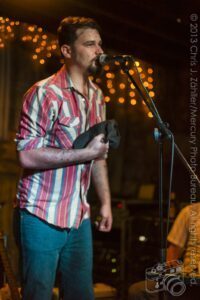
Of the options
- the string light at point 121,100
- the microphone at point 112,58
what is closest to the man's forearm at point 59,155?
the microphone at point 112,58

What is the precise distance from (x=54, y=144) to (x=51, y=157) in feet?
0.37

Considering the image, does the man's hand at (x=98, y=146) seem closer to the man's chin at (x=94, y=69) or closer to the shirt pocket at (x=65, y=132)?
the shirt pocket at (x=65, y=132)

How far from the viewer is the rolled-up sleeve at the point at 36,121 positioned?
6.65ft

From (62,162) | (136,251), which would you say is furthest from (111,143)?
(136,251)

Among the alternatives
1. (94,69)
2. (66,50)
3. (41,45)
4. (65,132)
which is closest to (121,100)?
(41,45)

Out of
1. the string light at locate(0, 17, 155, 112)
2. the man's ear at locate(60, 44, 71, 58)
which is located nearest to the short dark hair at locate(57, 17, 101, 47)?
the man's ear at locate(60, 44, 71, 58)

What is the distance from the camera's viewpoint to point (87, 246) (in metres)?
2.17

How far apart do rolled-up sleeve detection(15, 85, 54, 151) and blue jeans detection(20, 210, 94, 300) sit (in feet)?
0.96

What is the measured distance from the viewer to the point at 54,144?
2.10 m

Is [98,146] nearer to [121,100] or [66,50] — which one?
[66,50]

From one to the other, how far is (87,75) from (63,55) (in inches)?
6.3

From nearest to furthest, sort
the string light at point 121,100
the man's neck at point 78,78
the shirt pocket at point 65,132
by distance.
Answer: the shirt pocket at point 65,132, the man's neck at point 78,78, the string light at point 121,100

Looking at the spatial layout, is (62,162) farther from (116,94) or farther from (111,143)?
(116,94)

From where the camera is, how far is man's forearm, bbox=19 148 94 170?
1.99m
